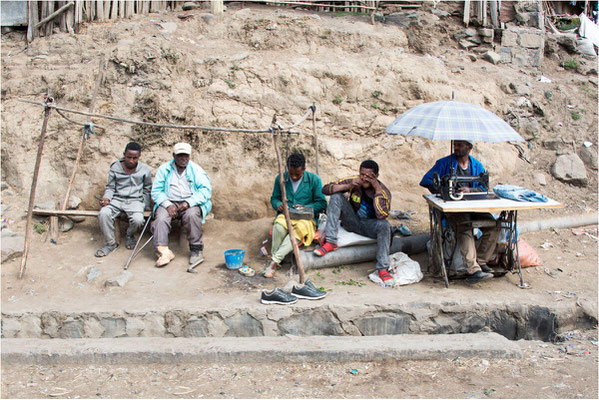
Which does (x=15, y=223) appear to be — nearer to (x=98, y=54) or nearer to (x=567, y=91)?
(x=98, y=54)

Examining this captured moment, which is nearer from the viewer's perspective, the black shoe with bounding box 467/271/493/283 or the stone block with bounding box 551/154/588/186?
the black shoe with bounding box 467/271/493/283

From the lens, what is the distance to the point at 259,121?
6551mm

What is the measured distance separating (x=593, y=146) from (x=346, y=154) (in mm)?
3941

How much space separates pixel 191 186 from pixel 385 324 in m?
2.74

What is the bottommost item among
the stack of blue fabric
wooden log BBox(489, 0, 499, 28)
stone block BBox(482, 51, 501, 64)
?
the stack of blue fabric

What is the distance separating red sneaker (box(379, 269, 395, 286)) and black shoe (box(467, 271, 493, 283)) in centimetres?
77

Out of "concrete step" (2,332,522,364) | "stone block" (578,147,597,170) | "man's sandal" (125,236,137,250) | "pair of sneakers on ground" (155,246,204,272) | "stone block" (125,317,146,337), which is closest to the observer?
"concrete step" (2,332,522,364)

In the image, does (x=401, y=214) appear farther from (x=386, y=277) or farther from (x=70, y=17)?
(x=70, y=17)

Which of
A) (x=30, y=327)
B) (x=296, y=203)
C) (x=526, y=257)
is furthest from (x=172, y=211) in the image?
(x=526, y=257)

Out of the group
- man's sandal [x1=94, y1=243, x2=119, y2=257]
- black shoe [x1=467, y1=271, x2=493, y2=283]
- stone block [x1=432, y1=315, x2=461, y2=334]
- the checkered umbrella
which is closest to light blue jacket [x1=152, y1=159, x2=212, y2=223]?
man's sandal [x1=94, y1=243, x2=119, y2=257]

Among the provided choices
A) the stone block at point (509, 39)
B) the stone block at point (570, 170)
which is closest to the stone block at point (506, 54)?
the stone block at point (509, 39)

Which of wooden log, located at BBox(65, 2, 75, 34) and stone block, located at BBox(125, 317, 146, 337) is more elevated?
wooden log, located at BBox(65, 2, 75, 34)

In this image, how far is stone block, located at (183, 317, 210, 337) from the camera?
418cm

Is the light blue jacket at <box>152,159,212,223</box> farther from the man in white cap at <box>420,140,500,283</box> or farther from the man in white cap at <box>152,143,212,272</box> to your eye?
the man in white cap at <box>420,140,500,283</box>
